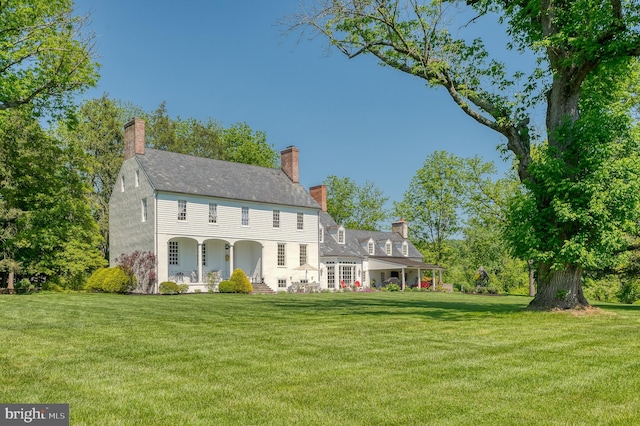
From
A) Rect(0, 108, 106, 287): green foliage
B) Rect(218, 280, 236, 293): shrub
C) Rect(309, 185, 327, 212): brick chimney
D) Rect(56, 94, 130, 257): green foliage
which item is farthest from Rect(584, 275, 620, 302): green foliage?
Rect(56, 94, 130, 257): green foliage

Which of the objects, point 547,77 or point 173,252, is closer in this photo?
point 547,77

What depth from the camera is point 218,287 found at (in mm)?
32969

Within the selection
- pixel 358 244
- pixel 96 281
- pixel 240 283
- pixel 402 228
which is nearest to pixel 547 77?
pixel 240 283

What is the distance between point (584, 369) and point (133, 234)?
31029 millimetres

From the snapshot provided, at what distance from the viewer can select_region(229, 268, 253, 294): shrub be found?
107ft

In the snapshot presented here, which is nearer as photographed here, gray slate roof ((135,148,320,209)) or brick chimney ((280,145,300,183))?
gray slate roof ((135,148,320,209))

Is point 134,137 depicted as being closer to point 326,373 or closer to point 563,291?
point 563,291

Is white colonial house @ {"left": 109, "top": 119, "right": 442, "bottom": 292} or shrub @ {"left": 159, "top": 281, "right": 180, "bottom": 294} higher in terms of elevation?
white colonial house @ {"left": 109, "top": 119, "right": 442, "bottom": 292}

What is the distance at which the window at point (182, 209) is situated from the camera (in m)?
32.8

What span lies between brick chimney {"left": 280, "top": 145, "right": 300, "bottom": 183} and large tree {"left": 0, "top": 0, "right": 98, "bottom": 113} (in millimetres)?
19113

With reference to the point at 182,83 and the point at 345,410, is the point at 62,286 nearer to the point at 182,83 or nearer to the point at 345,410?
the point at 182,83

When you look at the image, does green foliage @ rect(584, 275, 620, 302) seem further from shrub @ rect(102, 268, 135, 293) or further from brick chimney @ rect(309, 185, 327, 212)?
shrub @ rect(102, 268, 135, 293)

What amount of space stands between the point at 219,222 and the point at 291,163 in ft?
29.0

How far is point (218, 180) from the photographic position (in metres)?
35.9
